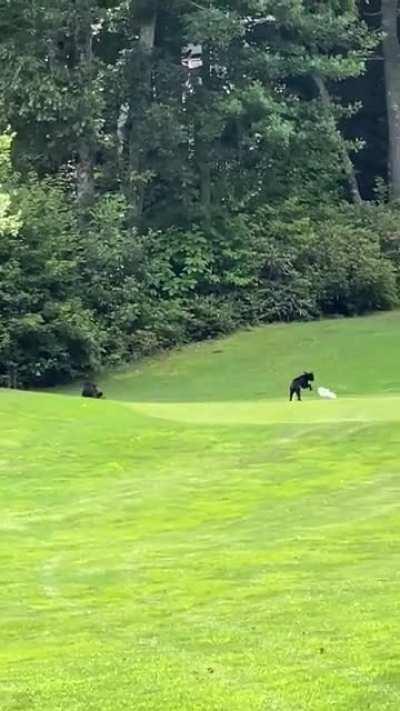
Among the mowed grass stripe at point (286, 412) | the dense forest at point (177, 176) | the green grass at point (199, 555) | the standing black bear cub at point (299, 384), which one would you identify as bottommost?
the green grass at point (199, 555)

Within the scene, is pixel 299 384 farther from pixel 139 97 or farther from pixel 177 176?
pixel 139 97

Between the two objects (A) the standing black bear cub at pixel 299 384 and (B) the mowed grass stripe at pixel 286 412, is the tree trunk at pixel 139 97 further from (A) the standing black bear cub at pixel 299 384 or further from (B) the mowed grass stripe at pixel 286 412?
(B) the mowed grass stripe at pixel 286 412

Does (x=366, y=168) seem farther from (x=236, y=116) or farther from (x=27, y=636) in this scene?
(x=27, y=636)

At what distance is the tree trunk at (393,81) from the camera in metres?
51.8

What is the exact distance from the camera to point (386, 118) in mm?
54312

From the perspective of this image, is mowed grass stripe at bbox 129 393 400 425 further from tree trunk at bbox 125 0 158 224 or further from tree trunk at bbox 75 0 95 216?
tree trunk at bbox 125 0 158 224

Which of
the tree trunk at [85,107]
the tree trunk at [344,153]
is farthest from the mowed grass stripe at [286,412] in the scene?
the tree trunk at [344,153]

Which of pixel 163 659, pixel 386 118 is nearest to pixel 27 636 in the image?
pixel 163 659

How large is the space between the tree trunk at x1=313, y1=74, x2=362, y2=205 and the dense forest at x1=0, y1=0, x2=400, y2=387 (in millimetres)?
82

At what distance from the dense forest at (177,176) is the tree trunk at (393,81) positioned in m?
0.18

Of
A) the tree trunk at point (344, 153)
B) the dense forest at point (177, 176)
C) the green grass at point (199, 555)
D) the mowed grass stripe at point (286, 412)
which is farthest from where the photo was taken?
the tree trunk at point (344, 153)

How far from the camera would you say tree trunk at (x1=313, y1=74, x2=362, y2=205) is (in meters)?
49.5

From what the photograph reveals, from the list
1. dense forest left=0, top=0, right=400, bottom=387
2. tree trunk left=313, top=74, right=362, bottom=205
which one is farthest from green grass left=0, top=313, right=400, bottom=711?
tree trunk left=313, top=74, right=362, bottom=205

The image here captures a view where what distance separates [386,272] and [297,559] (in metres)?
33.7
